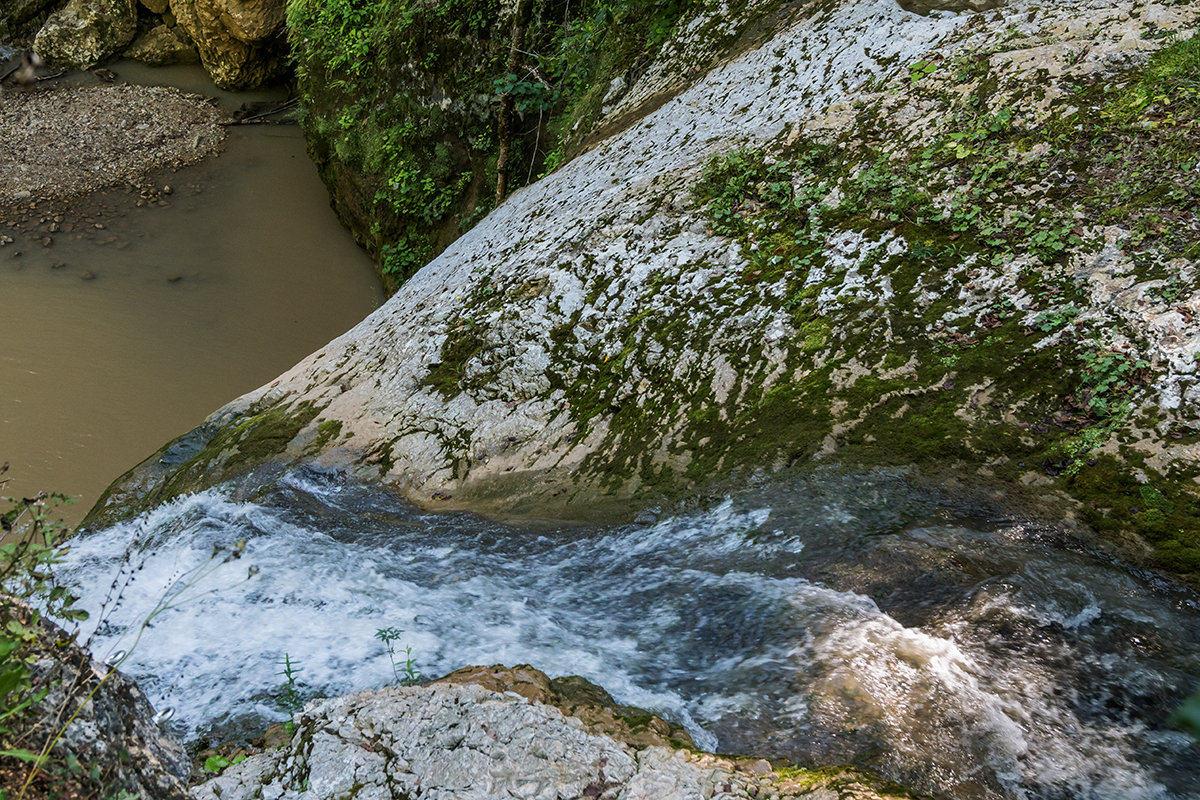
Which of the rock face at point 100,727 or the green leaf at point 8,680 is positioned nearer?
the green leaf at point 8,680

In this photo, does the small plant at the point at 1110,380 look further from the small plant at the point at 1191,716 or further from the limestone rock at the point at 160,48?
the limestone rock at the point at 160,48

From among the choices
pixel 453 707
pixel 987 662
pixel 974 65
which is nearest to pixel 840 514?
pixel 987 662

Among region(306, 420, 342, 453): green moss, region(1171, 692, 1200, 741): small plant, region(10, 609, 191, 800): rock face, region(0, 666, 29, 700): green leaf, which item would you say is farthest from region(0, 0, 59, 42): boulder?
region(1171, 692, 1200, 741): small plant

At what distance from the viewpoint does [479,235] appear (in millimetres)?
7531

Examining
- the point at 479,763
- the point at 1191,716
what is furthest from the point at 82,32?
the point at 1191,716

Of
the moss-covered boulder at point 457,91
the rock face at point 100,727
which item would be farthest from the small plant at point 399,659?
the moss-covered boulder at point 457,91

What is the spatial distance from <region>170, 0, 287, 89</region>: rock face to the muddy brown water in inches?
92.5

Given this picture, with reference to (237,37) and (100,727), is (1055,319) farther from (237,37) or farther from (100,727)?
(237,37)

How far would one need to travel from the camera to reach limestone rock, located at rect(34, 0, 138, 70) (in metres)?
15.4

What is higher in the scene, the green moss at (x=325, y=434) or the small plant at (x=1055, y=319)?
the green moss at (x=325, y=434)

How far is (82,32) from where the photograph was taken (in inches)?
609

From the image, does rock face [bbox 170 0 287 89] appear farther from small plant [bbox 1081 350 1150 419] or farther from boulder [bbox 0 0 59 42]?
small plant [bbox 1081 350 1150 419]

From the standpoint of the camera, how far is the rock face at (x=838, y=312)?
11.2ft

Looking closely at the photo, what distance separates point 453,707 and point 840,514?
1981 mm
